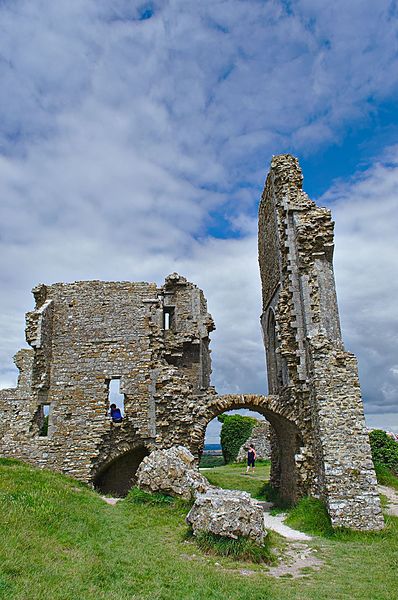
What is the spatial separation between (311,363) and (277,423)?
454 centimetres

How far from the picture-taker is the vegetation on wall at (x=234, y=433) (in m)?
30.5

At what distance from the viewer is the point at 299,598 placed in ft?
19.8

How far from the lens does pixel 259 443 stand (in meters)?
29.8

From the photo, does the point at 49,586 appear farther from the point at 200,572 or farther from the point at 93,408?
the point at 93,408

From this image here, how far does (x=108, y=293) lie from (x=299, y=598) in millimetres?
13003

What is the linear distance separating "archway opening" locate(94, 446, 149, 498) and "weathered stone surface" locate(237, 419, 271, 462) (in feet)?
44.3

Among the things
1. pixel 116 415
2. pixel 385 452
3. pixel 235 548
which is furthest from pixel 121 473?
pixel 385 452

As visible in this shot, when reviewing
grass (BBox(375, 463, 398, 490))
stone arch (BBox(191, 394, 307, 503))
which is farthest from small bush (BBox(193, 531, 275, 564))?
grass (BBox(375, 463, 398, 490))

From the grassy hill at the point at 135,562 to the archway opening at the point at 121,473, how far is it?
22.1 ft

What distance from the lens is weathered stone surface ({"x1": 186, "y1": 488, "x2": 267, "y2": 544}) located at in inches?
320

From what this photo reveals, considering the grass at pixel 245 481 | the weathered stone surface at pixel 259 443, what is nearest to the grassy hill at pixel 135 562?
the grass at pixel 245 481

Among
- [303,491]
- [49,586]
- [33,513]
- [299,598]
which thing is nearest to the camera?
[49,586]

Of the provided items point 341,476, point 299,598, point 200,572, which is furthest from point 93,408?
point 299,598

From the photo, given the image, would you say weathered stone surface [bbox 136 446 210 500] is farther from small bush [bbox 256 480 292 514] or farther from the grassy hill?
small bush [bbox 256 480 292 514]
